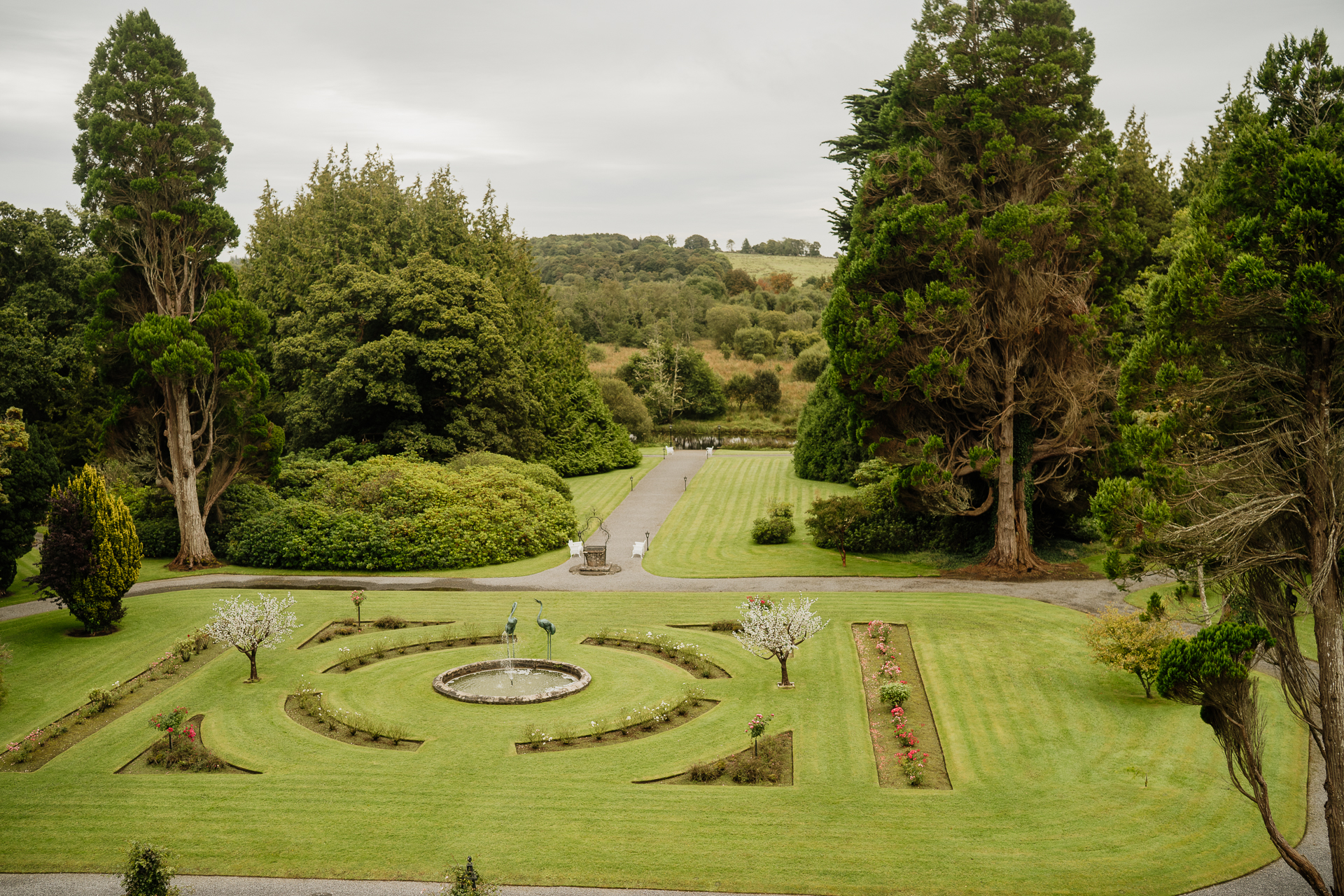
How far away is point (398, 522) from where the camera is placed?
1179 inches

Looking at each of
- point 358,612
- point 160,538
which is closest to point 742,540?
point 358,612

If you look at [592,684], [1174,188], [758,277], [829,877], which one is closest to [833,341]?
[592,684]

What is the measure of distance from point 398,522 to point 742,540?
1195 cm

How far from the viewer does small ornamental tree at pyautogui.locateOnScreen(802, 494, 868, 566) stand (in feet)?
99.5

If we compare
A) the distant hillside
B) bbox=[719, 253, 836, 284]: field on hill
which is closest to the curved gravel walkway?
the distant hillside

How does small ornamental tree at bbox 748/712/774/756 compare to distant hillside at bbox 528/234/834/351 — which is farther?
distant hillside at bbox 528/234/834/351

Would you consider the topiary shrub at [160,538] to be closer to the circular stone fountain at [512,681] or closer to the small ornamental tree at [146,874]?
the circular stone fountain at [512,681]

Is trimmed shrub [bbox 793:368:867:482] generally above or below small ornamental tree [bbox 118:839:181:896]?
above

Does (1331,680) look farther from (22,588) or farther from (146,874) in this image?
(22,588)

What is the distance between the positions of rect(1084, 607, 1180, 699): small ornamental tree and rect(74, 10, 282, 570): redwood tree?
25470 mm

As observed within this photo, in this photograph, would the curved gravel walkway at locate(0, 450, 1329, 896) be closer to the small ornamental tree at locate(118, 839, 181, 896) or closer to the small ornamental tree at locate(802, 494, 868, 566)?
the small ornamental tree at locate(118, 839, 181, 896)

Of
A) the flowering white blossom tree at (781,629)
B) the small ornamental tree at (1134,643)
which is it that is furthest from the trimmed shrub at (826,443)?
the flowering white blossom tree at (781,629)

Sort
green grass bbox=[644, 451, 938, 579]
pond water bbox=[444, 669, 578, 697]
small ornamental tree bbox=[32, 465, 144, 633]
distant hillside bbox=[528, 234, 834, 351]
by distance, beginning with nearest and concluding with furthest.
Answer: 1. pond water bbox=[444, 669, 578, 697]
2. small ornamental tree bbox=[32, 465, 144, 633]
3. green grass bbox=[644, 451, 938, 579]
4. distant hillside bbox=[528, 234, 834, 351]

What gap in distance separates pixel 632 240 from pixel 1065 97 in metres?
155
